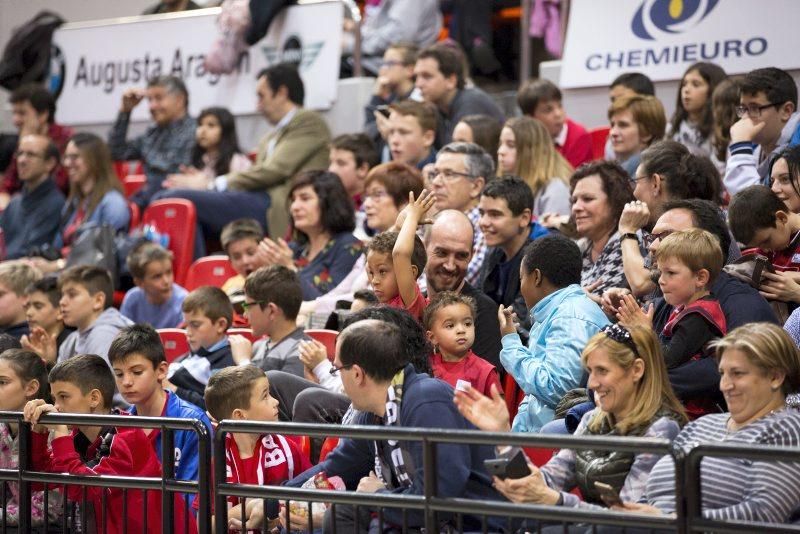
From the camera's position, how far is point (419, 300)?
5.80 m

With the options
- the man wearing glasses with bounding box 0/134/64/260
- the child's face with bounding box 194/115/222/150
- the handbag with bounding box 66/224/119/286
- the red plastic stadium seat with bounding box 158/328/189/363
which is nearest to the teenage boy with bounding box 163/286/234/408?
the red plastic stadium seat with bounding box 158/328/189/363

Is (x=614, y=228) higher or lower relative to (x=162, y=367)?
higher

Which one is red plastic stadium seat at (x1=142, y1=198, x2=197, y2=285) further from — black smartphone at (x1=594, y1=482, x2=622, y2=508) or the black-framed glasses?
black smartphone at (x1=594, y1=482, x2=622, y2=508)

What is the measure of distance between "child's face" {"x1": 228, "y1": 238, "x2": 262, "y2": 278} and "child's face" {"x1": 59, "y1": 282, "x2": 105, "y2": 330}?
944 millimetres

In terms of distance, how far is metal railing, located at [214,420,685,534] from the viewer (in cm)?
362

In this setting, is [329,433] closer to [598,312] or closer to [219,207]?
[598,312]

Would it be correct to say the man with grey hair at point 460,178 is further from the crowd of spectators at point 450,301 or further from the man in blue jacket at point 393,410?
the man in blue jacket at point 393,410

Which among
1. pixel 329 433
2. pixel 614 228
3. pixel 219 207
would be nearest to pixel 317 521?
pixel 329 433

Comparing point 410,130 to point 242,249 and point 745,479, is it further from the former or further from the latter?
point 745,479

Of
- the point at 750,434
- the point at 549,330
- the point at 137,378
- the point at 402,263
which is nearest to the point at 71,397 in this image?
the point at 137,378

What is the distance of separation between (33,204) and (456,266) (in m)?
5.20

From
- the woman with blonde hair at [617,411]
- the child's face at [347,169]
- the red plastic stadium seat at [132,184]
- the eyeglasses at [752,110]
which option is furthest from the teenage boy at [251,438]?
the red plastic stadium seat at [132,184]

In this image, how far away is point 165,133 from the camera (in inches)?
406

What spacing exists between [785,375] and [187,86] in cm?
788
